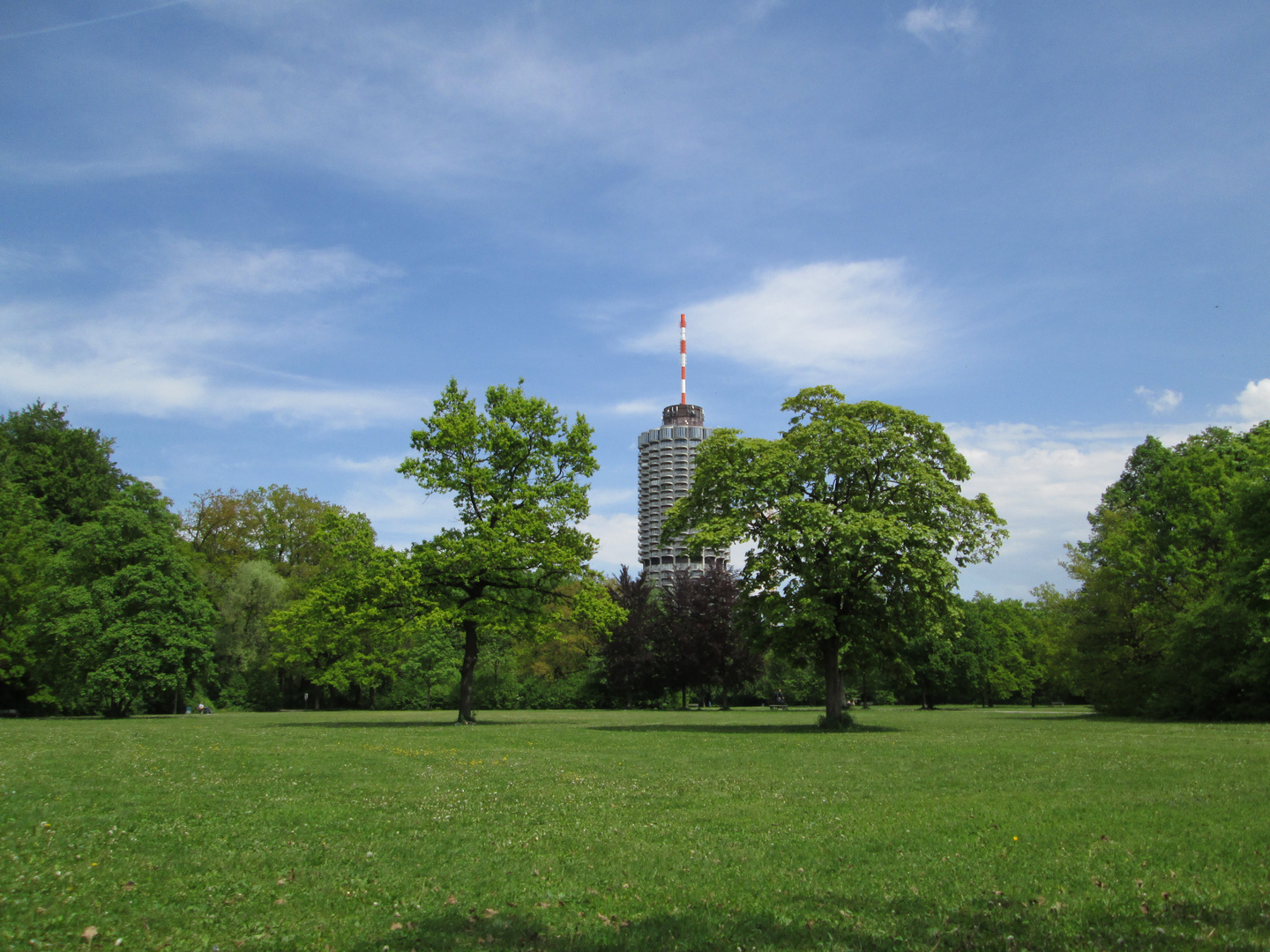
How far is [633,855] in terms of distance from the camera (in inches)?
382

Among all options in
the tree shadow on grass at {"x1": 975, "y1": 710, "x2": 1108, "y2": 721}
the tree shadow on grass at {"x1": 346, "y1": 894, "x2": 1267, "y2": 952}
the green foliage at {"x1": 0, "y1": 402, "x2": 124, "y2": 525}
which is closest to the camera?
the tree shadow on grass at {"x1": 346, "y1": 894, "x2": 1267, "y2": 952}

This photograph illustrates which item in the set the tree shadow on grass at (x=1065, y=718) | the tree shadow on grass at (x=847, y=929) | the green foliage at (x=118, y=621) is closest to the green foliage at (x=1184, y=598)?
the tree shadow on grass at (x=1065, y=718)


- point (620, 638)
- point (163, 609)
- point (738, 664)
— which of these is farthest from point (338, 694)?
point (738, 664)

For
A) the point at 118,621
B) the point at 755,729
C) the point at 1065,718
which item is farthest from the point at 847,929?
the point at 118,621

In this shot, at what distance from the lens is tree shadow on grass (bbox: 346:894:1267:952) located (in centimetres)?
670

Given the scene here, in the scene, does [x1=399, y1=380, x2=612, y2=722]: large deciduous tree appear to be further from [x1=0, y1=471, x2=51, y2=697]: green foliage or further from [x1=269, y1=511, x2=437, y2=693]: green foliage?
[x1=0, y1=471, x2=51, y2=697]: green foliage

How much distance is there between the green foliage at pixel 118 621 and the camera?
46.2 metres

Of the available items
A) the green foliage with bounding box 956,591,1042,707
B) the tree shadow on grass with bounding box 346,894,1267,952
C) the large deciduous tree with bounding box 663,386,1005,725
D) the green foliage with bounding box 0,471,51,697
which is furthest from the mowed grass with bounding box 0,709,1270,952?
the green foliage with bounding box 956,591,1042,707

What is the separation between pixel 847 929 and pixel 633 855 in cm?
324

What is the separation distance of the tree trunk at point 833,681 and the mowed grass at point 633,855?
16.4m

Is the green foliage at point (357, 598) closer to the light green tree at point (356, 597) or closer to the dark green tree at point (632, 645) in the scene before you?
the light green tree at point (356, 597)

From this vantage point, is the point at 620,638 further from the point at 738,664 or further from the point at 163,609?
the point at 163,609

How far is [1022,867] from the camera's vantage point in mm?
9031

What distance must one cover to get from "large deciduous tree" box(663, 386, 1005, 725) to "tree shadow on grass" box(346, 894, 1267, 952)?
976 inches
